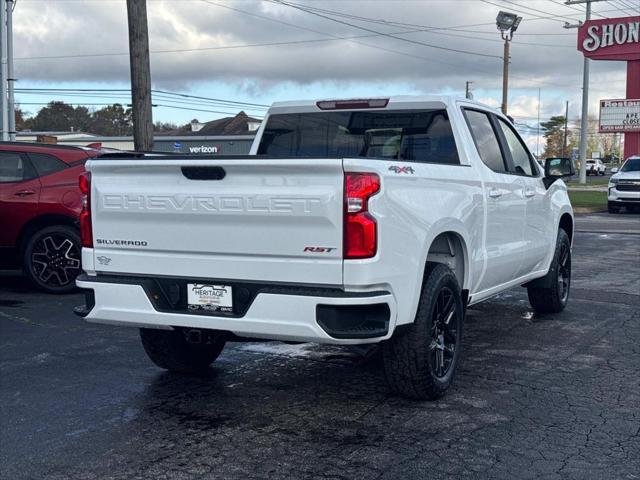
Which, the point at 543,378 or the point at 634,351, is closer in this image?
the point at 543,378

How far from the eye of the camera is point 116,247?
5.16 meters

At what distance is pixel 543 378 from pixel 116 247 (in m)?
3.17

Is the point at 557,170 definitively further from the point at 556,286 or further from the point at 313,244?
the point at 313,244

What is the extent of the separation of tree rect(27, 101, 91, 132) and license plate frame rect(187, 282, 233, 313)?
110 meters

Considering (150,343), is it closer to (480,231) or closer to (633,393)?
(480,231)

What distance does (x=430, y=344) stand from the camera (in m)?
5.18

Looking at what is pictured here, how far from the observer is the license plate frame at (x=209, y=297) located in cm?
480

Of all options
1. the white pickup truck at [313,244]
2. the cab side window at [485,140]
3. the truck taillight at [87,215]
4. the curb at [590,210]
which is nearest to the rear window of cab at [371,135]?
the white pickup truck at [313,244]

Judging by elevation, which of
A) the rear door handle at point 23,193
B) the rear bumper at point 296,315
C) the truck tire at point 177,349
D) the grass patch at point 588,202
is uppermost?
the rear door handle at point 23,193

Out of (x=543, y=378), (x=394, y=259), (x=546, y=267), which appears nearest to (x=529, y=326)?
(x=546, y=267)

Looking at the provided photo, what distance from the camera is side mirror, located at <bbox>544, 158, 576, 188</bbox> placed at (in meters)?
7.72

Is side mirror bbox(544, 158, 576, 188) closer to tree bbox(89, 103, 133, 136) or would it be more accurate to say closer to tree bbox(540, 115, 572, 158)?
tree bbox(89, 103, 133, 136)

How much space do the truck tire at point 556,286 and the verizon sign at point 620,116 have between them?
3966 cm

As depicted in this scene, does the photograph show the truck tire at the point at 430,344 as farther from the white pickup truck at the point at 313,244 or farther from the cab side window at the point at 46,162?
the cab side window at the point at 46,162
